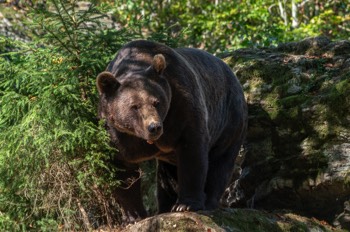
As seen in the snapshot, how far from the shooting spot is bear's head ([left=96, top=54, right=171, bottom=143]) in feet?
23.7

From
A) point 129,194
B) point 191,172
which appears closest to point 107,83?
point 191,172

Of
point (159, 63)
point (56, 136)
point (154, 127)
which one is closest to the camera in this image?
point (154, 127)

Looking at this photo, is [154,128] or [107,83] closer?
[154,128]

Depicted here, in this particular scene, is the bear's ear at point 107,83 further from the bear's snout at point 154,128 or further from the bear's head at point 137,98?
the bear's snout at point 154,128

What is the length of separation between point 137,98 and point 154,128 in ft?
1.59

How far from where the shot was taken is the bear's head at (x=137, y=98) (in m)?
7.23

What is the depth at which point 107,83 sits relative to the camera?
7.45m

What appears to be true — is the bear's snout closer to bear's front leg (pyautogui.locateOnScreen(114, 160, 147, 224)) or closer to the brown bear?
the brown bear

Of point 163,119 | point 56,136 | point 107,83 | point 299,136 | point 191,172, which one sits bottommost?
point 299,136

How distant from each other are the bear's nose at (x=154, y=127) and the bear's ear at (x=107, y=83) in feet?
2.26

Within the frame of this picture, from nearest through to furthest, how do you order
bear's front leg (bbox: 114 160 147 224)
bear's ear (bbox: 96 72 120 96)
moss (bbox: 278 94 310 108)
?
bear's ear (bbox: 96 72 120 96), bear's front leg (bbox: 114 160 147 224), moss (bbox: 278 94 310 108)

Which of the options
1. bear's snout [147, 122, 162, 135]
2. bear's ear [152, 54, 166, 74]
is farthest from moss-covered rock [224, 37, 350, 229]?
bear's snout [147, 122, 162, 135]

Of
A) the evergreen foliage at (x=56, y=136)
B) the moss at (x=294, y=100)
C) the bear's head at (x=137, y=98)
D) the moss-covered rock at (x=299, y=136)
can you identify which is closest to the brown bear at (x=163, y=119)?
the bear's head at (x=137, y=98)

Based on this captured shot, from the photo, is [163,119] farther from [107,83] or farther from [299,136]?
[299,136]
